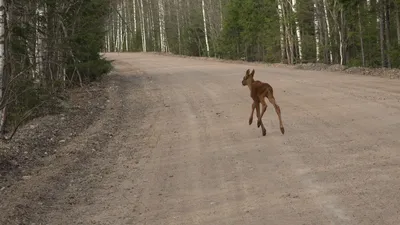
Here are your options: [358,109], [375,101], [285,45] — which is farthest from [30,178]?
[285,45]

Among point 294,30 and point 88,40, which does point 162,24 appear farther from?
point 88,40

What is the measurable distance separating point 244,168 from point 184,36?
179 feet

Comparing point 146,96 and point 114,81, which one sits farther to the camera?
point 114,81

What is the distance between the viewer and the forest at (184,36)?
1174 centimetres

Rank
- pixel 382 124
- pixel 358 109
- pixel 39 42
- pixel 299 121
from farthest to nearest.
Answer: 1. pixel 39 42
2. pixel 358 109
3. pixel 299 121
4. pixel 382 124

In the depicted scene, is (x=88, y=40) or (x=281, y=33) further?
(x=281, y=33)

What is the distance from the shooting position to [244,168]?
26.1ft

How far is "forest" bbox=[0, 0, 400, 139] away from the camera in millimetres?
11742

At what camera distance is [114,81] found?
24.4m

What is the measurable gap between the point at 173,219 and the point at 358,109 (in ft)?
24.7

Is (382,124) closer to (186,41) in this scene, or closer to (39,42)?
(39,42)

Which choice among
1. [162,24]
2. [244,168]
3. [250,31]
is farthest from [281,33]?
[162,24]

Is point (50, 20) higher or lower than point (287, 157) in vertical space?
higher

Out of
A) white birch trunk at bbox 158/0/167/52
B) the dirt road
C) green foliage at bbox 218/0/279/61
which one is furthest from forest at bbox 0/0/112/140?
white birch trunk at bbox 158/0/167/52
